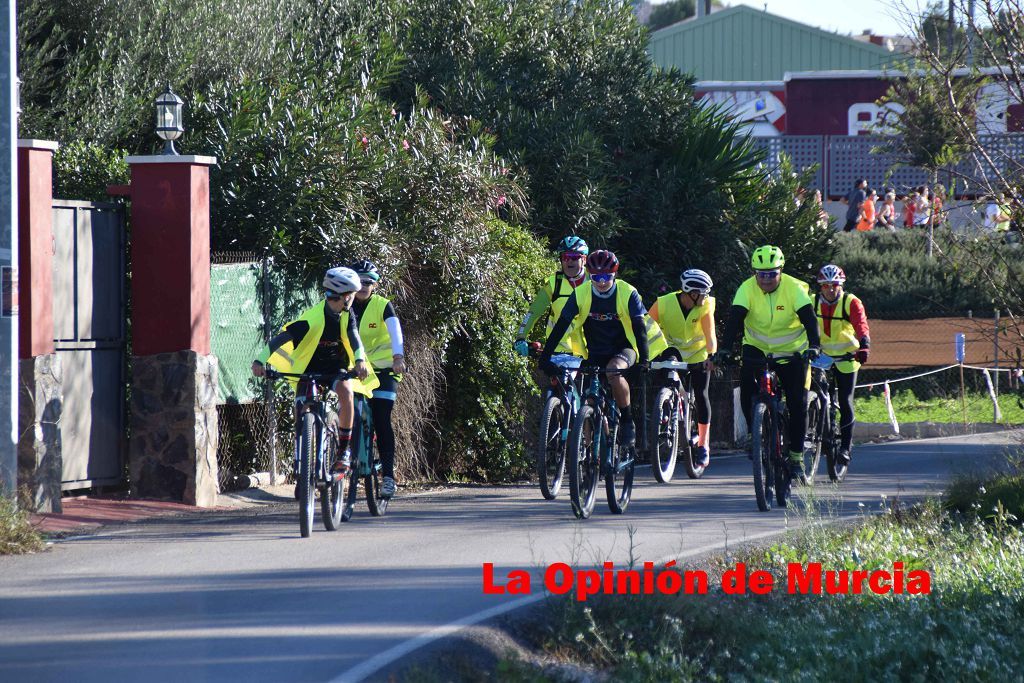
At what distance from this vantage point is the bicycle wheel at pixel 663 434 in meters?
13.1

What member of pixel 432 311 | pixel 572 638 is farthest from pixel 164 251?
pixel 572 638

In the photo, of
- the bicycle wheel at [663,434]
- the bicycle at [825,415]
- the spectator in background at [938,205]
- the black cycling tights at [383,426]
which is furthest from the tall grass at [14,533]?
the spectator in background at [938,205]

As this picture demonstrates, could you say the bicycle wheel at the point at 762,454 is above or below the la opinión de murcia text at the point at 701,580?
above

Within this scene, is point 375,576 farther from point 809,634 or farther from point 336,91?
point 336,91

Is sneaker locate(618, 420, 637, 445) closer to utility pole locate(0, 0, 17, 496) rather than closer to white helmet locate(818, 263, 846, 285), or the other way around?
white helmet locate(818, 263, 846, 285)

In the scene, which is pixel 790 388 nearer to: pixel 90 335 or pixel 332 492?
pixel 332 492

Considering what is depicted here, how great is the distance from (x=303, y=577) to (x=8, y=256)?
3.03 meters

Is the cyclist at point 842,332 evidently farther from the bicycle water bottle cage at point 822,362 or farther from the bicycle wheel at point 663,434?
the bicycle wheel at point 663,434

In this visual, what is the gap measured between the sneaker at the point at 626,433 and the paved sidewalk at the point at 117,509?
2959 mm

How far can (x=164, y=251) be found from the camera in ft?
38.9

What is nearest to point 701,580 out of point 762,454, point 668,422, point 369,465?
point 762,454

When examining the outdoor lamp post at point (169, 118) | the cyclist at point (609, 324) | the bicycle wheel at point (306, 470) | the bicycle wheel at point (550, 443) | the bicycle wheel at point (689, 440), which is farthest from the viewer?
the bicycle wheel at point (689, 440)

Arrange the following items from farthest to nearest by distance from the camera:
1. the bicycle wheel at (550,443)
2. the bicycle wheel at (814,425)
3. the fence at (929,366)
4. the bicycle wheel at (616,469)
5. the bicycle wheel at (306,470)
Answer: the fence at (929,366)
the bicycle wheel at (814,425)
the bicycle wheel at (616,469)
the bicycle wheel at (550,443)
the bicycle wheel at (306,470)

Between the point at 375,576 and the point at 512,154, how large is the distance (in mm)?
9634
